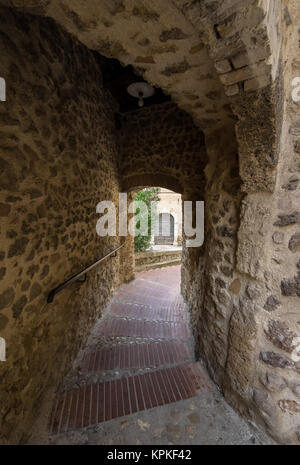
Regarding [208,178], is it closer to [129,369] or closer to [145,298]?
[129,369]

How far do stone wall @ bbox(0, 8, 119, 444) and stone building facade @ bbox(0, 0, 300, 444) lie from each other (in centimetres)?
1

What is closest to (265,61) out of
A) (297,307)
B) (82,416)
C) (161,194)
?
(297,307)

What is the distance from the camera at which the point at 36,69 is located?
1479 mm

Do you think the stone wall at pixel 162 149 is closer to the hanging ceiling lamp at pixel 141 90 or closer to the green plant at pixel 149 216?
the hanging ceiling lamp at pixel 141 90

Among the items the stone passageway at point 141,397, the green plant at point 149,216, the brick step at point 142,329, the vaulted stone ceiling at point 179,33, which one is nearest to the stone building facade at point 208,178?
the vaulted stone ceiling at point 179,33

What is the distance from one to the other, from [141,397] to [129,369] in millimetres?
418

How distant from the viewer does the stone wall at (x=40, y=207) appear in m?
1.23

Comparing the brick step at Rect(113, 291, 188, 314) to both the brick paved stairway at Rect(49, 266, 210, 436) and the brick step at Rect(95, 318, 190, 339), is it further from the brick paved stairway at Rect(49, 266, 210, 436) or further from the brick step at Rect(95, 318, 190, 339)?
the brick step at Rect(95, 318, 190, 339)

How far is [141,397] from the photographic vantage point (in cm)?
171

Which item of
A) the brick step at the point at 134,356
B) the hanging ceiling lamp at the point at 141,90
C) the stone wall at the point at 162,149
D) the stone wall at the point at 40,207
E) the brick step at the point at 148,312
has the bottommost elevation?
the brick step at the point at 134,356

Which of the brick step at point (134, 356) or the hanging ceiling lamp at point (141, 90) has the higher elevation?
the hanging ceiling lamp at point (141, 90)

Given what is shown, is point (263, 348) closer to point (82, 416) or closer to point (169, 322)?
point (82, 416)

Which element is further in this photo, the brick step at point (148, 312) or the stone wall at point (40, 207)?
the brick step at point (148, 312)

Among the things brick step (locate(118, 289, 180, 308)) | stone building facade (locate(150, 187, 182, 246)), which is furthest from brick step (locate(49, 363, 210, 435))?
stone building facade (locate(150, 187, 182, 246))
